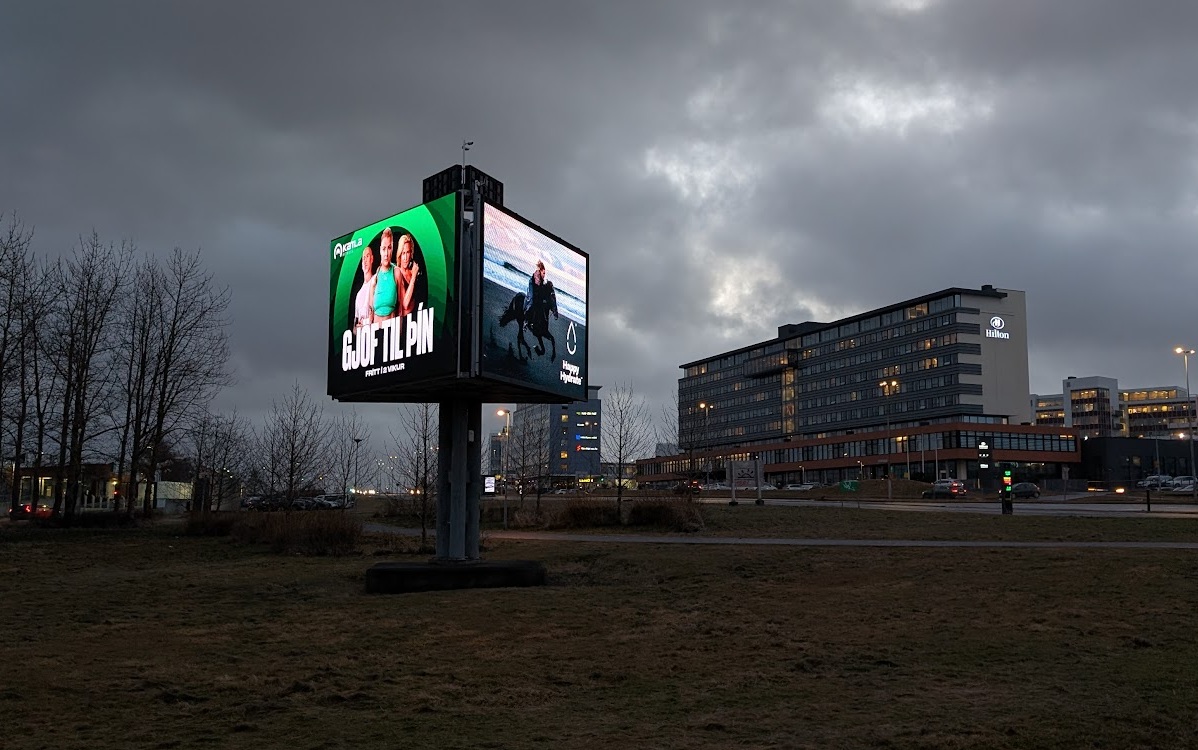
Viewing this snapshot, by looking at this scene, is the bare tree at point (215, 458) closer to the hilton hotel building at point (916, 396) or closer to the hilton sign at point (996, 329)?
the hilton hotel building at point (916, 396)

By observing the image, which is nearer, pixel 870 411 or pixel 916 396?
pixel 916 396

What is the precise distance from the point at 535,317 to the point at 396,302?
116 inches

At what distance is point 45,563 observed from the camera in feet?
76.4

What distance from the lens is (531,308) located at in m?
19.7

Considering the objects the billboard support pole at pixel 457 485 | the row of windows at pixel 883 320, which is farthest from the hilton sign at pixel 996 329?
the billboard support pole at pixel 457 485

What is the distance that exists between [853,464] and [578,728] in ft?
491

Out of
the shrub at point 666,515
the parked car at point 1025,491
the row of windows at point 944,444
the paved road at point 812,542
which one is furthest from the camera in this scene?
the row of windows at point 944,444

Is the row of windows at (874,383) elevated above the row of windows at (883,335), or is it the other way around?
the row of windows at (883,335)

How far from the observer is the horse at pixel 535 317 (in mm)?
19109

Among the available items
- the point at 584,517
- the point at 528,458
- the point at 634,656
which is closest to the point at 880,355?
the point at 528,458

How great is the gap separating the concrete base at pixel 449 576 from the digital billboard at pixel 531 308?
12.4 ft

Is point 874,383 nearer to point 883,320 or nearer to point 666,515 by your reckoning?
point 883,320

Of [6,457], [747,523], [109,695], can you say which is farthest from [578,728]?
[6,457]

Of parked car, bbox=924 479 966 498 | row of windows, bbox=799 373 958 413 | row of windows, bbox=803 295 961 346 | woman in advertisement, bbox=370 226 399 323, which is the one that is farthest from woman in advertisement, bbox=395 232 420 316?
row of windows, bbox=803 295 961 346
